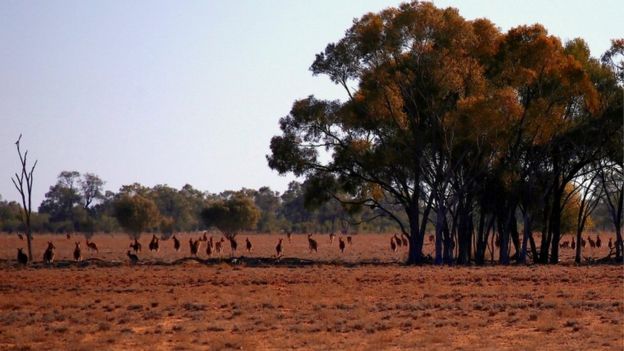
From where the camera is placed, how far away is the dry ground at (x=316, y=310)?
21.1m

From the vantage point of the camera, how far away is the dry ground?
2108 cm

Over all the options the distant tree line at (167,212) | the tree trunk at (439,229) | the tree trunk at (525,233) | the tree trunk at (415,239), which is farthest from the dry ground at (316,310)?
the distant tree line at (167,212)

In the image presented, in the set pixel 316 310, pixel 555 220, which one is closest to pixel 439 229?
pixel 555 220

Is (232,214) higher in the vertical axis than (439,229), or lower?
higher

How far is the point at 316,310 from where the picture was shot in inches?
1051

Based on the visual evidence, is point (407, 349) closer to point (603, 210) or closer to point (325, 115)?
point (325, 115)

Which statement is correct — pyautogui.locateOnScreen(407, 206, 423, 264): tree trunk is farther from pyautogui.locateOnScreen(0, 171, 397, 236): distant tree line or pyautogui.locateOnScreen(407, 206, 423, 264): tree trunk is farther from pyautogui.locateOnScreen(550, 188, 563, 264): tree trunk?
pyautogui.locateOnScreen(0, 171, 397, 236): distant tree line

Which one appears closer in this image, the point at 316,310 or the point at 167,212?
the point at 316,310

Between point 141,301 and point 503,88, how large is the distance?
2445 centimetres

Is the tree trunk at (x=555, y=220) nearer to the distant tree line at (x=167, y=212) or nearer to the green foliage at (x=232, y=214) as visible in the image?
the green foliage at (x=232, y=214)

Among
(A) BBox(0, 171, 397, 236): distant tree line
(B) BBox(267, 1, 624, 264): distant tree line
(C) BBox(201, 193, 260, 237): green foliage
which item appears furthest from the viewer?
(A) BBox(0, 171, 397, 236): distant tree line

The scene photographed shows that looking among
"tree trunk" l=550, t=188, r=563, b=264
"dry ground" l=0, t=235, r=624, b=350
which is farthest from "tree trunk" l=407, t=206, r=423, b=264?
"dry ground" l=0, t=235, r=624, b=350

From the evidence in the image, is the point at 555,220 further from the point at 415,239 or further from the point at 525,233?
the point at 415,239

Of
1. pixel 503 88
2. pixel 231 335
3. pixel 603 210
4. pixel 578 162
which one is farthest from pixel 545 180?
pixel 603 210
